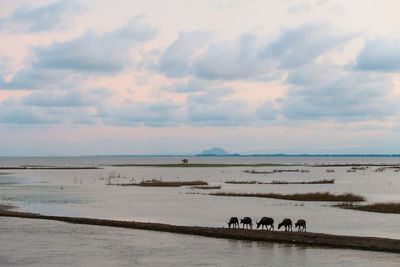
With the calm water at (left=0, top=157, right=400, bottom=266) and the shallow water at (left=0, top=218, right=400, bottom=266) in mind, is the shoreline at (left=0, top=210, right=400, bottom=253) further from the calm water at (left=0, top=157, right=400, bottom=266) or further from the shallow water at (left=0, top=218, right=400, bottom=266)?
the calm water at (left=0, top=157, right=400, bottom=266)

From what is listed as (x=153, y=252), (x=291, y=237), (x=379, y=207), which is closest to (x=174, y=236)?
(x=153, y=252)

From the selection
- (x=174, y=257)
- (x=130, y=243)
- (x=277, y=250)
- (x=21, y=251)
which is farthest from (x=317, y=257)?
(x=21, y=251)

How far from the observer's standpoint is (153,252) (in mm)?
28406

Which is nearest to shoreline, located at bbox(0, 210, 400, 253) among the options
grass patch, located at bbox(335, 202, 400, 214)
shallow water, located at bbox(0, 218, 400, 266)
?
shallow water, located at bbox(0, 218, 400, 266)

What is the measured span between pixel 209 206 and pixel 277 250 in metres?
25.8

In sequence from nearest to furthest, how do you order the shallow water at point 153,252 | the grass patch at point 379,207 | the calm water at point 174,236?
the shallow water at point 153,252
the calm water at point 174,236
the grass patch at point 379,207

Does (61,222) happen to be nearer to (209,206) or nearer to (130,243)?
(130,243)

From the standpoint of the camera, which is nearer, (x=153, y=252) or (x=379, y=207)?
(x=153, y=252)

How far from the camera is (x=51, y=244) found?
101 ft

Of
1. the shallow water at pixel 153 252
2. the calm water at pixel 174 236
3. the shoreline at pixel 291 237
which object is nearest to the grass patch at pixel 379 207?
the calm water at pixel 174 236

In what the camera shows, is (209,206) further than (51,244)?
Yes

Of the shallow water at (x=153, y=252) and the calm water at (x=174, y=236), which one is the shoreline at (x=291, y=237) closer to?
the shallow water at (x=153, y=252)

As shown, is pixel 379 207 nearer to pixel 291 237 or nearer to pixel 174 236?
pixel 291 237

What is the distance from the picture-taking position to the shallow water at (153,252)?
83.9 ft
